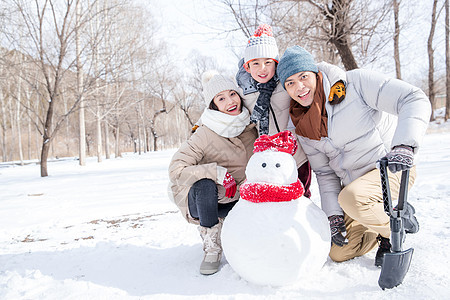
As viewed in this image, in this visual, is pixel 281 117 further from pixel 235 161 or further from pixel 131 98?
pixel 131 98

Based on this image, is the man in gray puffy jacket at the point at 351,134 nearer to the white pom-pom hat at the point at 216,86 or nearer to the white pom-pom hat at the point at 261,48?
the white pom-pom hat at the point at 261,48

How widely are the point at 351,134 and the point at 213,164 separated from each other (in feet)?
2.97

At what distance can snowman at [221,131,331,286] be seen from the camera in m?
1.47

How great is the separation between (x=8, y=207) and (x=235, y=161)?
14.7 feet

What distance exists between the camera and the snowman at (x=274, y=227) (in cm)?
147

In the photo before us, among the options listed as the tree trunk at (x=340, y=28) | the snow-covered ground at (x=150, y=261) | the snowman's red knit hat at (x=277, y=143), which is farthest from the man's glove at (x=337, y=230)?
the tree trunk at (x=340, y=28)

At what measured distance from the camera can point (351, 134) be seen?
1838 mm

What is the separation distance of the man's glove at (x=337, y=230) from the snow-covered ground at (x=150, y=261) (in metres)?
0.15

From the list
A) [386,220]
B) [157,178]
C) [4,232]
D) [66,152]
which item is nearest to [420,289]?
[386,220]

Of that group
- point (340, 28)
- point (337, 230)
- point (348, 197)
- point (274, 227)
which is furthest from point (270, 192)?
point (340, 28)

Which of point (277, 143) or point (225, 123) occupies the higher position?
point (225, 123)

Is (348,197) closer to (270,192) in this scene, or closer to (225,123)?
(270,192)

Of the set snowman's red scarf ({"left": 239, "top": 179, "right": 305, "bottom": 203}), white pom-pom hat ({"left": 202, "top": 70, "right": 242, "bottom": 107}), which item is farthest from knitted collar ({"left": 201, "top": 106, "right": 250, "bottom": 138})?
snowman's red scarf ({"left": 239, "top": 179, "right": 305, "bottom": 203})

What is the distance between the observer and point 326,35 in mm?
6305
